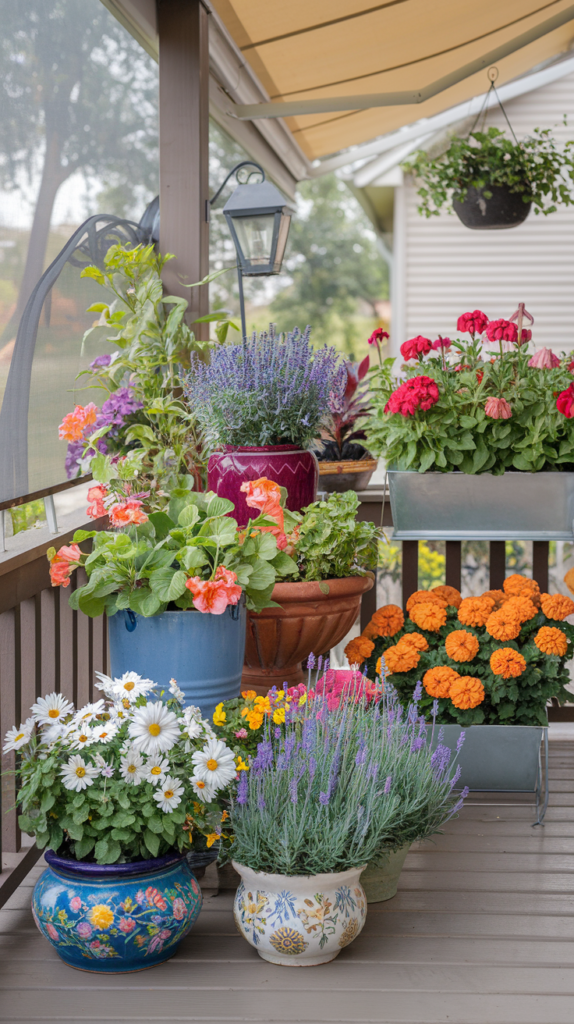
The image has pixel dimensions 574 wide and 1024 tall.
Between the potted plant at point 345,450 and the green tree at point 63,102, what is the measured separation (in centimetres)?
104

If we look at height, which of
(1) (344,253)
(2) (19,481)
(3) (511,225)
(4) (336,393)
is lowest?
(2) (19,481)

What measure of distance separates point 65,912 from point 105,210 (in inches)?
83.3

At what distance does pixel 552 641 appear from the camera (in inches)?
95.7

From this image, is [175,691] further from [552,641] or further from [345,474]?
[345,474]

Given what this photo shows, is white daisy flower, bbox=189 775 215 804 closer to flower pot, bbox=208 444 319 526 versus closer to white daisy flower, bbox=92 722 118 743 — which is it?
white daisy flower, bbox=92 722 118 743

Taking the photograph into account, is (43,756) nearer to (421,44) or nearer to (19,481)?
(19,481)

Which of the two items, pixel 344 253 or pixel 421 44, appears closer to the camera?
pixel 421 44

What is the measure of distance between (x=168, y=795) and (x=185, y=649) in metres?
0.39

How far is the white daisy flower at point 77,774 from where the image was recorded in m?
1.59

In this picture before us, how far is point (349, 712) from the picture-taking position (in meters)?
1.91

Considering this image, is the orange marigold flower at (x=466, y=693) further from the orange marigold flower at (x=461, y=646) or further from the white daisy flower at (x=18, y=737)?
the white daisy flower at (x=18, y=737)

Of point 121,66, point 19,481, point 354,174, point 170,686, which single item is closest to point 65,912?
point 170,686

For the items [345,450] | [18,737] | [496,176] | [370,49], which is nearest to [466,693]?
[345,450]

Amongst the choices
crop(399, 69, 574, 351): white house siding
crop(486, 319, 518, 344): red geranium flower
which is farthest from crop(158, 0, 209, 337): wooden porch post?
crop(399, 69, 574, 351): white house siding
